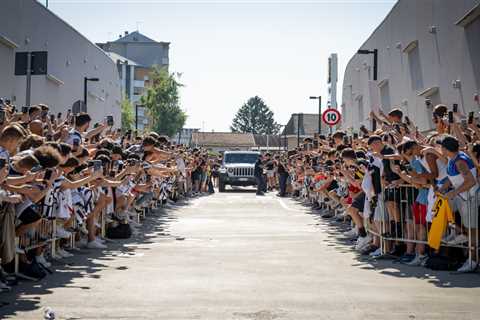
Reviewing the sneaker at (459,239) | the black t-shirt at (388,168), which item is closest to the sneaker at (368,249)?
the black t-shirt at (388,168)

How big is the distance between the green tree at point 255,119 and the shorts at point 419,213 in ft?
525

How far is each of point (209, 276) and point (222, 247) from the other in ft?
12.1

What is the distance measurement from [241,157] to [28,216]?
34.3 metres

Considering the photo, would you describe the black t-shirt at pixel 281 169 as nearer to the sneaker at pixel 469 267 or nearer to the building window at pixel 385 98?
the building window at pixel 385 98

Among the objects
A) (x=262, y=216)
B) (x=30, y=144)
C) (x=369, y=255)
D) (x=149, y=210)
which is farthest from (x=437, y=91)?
(x=30, y=144)

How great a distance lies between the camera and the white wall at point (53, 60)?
29047 mm

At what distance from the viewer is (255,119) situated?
173875mm

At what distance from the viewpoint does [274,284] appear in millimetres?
9953

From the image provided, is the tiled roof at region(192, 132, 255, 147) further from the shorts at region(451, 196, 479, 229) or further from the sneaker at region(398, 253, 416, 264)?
the shorts at region(451, 196, 479, 229)

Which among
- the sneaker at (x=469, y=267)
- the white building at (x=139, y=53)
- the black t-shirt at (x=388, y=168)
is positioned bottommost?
the sneaker at (x=469, y=267)

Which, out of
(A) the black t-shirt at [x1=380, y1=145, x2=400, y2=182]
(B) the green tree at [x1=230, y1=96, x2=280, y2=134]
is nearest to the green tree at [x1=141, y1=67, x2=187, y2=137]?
(A) the black t-shirt at [x1=380, y1=145, x2=400, y2=182]

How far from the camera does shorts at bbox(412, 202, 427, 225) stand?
40.4ft

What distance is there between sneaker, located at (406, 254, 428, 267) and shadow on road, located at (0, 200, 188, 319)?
14.0 ft

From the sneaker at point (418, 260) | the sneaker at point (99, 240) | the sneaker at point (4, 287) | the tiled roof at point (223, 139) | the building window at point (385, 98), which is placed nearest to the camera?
the sneaker at point (4, 287)
